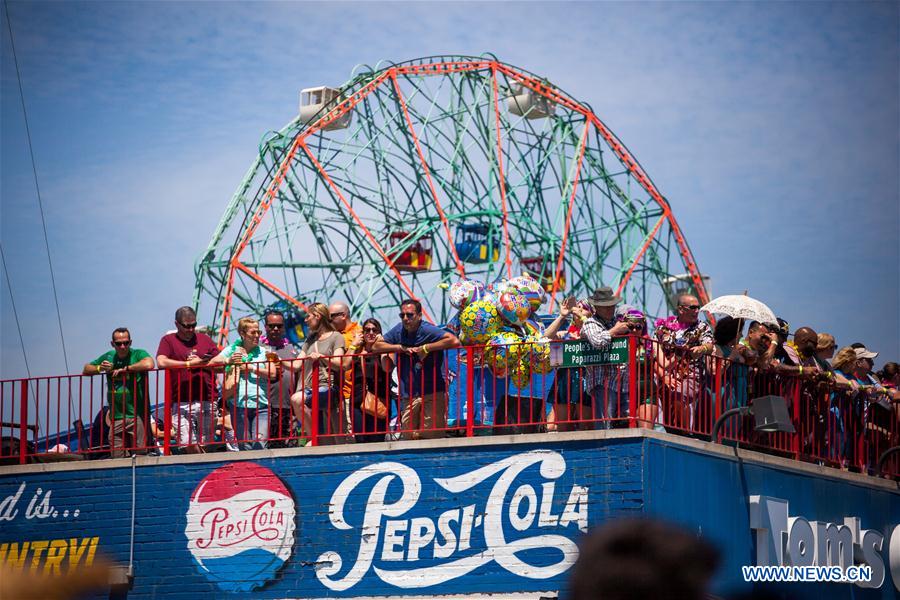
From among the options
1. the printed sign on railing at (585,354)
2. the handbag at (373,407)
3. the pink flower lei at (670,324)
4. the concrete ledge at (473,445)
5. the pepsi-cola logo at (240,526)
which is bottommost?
the pepsi-cola logo at (240,526)

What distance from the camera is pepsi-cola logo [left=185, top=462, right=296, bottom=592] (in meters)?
12.4

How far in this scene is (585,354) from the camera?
11.3m

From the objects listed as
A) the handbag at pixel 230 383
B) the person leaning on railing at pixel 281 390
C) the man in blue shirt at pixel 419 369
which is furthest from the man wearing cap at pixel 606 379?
the handbag at pixel 230 383

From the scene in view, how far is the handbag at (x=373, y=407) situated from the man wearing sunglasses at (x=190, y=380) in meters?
1.61

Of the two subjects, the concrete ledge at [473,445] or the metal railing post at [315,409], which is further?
the metal railing post at [315,409]

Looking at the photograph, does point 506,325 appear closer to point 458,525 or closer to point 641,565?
point 458,525

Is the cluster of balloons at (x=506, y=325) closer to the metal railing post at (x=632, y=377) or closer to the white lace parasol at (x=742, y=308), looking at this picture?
the metal railing post at (x=632, y=377)

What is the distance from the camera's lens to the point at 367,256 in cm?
3834

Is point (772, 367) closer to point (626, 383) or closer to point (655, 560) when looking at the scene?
point (626, 383)

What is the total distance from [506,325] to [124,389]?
3.98 meters

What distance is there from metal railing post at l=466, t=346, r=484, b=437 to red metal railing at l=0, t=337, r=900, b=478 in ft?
0.06

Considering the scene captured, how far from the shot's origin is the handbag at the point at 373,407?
40.0ft

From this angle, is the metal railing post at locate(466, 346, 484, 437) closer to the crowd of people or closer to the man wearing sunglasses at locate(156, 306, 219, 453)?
the crowd of people

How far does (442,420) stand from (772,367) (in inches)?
132
